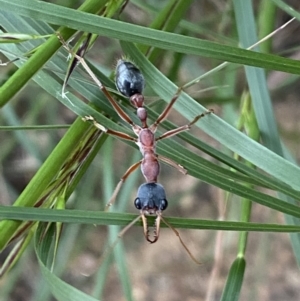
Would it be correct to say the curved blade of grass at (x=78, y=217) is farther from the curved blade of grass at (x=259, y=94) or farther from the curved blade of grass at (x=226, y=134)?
the curved blade of grass at (x=259, y=94)

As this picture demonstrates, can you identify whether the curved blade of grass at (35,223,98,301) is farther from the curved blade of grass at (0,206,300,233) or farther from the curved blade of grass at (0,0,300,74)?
the curved blade of grass at (0,0,300,74)

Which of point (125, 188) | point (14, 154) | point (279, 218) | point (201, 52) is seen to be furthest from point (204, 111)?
point (14, 154)

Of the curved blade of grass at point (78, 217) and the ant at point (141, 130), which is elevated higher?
the ant at point (141, 130)

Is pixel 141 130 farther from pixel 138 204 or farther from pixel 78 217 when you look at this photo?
pixel 78 217

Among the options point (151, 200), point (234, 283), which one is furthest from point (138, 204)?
point (234, 283)

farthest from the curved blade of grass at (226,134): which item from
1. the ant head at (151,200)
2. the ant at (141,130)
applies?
the ant head at (151,200)

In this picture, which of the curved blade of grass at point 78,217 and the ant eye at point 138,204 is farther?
the ant eye at point 138,204

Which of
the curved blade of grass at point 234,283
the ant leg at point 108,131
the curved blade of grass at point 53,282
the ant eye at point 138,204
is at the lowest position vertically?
the curved blade of grass at point 53,282
